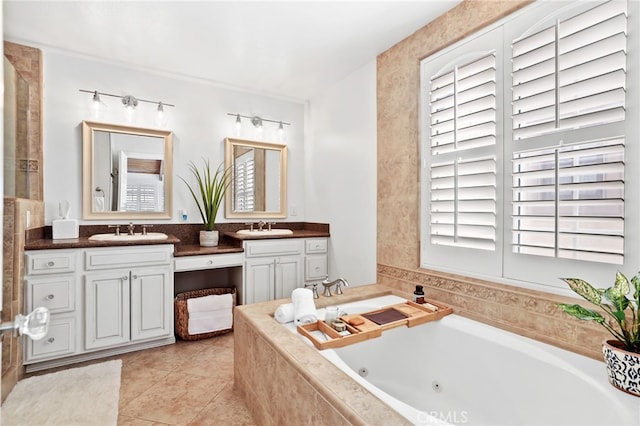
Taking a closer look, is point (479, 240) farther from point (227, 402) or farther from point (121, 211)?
point (121, 211)

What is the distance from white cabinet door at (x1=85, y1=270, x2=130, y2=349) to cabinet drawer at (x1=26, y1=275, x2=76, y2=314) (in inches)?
3.8

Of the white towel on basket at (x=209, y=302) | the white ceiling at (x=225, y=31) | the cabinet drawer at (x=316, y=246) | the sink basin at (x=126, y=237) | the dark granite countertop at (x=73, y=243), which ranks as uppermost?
the white ceiling at (x=225, y=31)

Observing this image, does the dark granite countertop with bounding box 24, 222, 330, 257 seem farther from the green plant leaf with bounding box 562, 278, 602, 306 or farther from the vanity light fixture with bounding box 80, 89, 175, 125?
the green plant leaf with bounding box 562, 278, 602, 306

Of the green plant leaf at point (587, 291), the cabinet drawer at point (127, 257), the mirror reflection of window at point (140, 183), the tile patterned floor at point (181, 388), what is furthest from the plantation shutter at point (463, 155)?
the mirror reflection of window at point (140, 183)

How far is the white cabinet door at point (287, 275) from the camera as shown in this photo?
3207 millimetres

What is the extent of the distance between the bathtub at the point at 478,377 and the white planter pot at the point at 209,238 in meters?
1.48

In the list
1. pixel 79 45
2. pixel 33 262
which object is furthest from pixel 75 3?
pixel 33 262

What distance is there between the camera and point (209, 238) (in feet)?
10.1

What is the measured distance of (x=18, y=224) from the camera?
2090 millimetres

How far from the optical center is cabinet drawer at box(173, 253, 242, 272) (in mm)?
2740

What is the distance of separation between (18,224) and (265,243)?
5.71 ft


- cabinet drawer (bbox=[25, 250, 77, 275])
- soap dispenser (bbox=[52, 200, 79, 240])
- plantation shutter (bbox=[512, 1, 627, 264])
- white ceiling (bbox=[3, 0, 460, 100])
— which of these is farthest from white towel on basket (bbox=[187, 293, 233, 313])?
plantation shutter (bbox=[512, 1, 627, 264])

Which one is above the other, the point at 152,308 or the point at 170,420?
the point at 152,308

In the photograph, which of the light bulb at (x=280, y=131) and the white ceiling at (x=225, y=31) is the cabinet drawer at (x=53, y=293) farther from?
the light bulb at (x=280, y=131)
